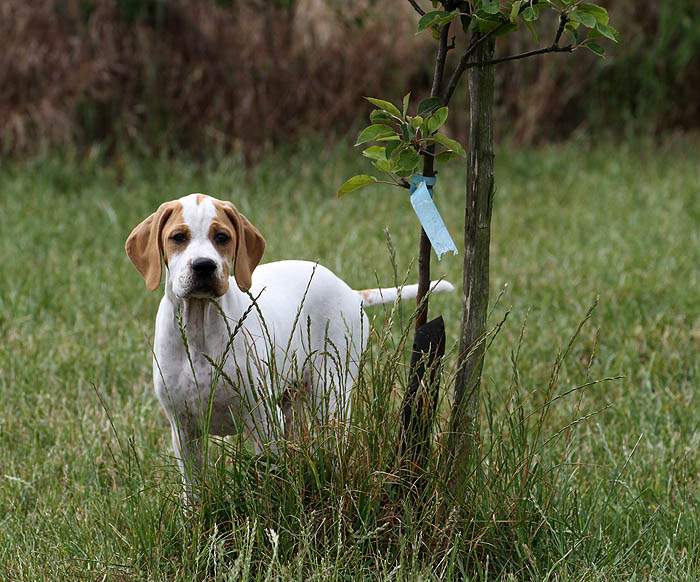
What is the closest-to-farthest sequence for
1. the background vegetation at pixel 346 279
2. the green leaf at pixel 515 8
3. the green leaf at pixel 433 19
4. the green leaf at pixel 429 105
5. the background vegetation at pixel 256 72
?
the green leaf at pixel 515 8 → the green leaf at pixel 433 19 → the green leaf at pixel 429 105 → the background vegetation at pixel 346 279 → the background vegetation at pixel 256 72

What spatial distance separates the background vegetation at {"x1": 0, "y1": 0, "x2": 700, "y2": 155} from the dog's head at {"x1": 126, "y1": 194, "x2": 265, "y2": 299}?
5.18m

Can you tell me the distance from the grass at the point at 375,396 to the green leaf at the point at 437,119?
39 centimetres

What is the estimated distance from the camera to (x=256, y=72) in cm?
809

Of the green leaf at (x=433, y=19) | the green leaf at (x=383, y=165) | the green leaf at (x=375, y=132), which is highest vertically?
the green leaf at (x=433, y=19)

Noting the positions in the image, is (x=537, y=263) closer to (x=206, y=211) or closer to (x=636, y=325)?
(x=636, y=325)

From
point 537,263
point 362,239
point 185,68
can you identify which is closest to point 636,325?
point 537,263

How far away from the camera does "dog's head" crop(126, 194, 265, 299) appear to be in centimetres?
262

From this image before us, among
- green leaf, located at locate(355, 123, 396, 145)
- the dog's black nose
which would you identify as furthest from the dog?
green leaf, located at locate(355, 123, 396, 145)

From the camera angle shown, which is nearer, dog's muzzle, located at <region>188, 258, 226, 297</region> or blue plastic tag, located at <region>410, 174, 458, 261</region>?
blue plastic tag, located at <region>410, 174, 458, 261</region>

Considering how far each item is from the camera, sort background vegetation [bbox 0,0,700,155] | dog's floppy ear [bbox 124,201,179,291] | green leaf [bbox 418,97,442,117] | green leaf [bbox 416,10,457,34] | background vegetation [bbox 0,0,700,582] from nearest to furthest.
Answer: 1. green leaf [bbox 416,10,457,34]
2. green leaf [bbox 418,97,442,117]
3. background vegetation [bbox 0,0,700,582]
4. dog's floppy ear [bbox 124,201,179,291]
5. background vegetation [bbox 0,0,700,155]

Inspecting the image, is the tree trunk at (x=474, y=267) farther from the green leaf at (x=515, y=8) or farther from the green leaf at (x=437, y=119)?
the green leaf at (x=515, y=8)

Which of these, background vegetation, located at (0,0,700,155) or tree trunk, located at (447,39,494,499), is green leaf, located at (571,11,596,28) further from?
background vegetation, located at (0,0,700,155)

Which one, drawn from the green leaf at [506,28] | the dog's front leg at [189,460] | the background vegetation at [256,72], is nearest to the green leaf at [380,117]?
the green leaf at [506,28]

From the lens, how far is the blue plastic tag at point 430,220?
2.42 m
